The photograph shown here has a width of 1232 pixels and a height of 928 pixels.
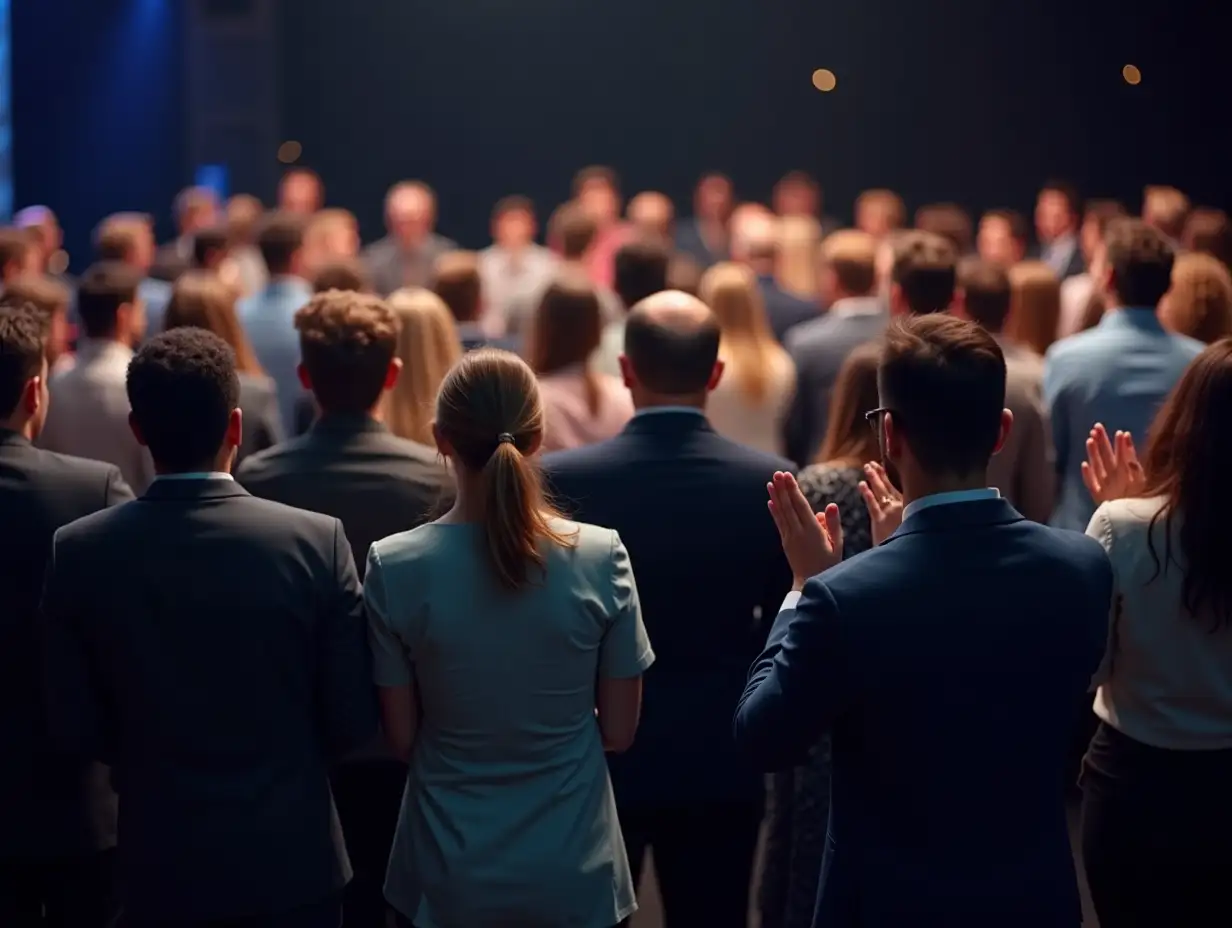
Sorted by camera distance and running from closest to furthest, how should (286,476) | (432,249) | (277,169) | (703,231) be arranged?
(286,476) < (432,249) < (703,231) < (277,169)

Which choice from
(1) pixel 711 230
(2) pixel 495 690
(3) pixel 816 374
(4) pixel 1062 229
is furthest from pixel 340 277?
(1) pixel 711 230

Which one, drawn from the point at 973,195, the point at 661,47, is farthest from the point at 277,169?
the point at 973,195

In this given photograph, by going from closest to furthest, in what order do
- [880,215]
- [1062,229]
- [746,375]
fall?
[746,375]
[1062,229]
[880,215]

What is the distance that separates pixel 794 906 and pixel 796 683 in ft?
4.66

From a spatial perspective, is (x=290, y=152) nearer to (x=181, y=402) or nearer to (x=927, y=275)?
(x=927, y=275)

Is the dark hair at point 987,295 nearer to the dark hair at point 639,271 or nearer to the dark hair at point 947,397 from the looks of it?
the dark hair at point 639,271

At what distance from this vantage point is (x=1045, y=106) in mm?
12219

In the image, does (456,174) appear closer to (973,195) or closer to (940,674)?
(973,195)

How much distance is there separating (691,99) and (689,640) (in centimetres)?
1002

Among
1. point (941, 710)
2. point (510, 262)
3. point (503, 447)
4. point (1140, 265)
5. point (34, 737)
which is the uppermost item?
point (1140, 265)

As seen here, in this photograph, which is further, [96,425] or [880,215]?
[880,215]

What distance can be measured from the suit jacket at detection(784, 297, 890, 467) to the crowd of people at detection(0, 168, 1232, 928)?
4.90 ft

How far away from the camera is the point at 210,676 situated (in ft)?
8.23

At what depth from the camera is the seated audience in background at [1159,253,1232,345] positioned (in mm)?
4680
